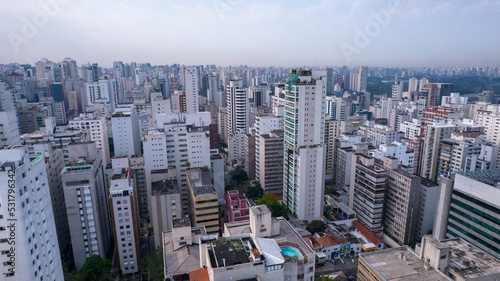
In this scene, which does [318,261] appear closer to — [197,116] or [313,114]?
[313,114]

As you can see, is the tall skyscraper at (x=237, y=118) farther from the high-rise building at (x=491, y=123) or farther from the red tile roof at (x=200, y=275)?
the red tile roof at (x=200, y=275)

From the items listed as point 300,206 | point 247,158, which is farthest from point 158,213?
point 247,158

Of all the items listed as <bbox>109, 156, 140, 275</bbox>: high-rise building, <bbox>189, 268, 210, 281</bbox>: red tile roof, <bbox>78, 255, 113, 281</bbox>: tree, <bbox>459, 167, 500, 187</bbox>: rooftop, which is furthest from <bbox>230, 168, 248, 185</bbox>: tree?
<bbox>189, 268, 210, 281</bbox>: red tile roof

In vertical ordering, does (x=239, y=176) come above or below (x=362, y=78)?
below

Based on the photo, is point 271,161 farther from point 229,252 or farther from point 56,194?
point 229,252

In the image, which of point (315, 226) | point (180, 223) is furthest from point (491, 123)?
point (180, 223)

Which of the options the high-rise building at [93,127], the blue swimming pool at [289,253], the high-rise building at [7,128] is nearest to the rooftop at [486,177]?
the blue swimming pool at [289,253]
